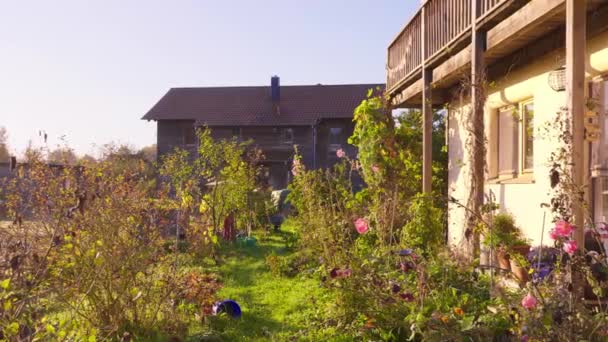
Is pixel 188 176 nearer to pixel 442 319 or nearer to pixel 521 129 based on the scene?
pixel 521 129

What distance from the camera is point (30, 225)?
244 inches

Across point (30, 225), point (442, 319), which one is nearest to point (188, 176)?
point (30, 225)

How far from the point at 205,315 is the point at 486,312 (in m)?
2.55

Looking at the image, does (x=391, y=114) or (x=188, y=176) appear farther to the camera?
(x=188, y=176)

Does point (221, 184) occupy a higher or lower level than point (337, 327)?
higher

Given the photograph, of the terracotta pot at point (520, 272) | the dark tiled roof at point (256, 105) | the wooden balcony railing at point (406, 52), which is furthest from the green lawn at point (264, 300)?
the dark tiled roof at point (256, 105)

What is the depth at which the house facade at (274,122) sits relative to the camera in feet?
114

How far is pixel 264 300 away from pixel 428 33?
4.23 meters

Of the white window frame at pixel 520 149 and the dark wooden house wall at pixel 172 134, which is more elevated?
the dark wooden house wall at pixel 172 134

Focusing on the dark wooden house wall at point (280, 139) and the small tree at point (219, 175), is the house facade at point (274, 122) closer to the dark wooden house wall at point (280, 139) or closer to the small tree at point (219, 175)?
the dark wooden house wall at point (280, 139)

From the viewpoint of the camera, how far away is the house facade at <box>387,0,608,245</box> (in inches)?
218

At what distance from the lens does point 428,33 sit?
30.8ft

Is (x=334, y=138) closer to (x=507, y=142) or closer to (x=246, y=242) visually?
(x=246, y=242)

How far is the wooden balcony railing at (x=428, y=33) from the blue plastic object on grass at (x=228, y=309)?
369 cm
